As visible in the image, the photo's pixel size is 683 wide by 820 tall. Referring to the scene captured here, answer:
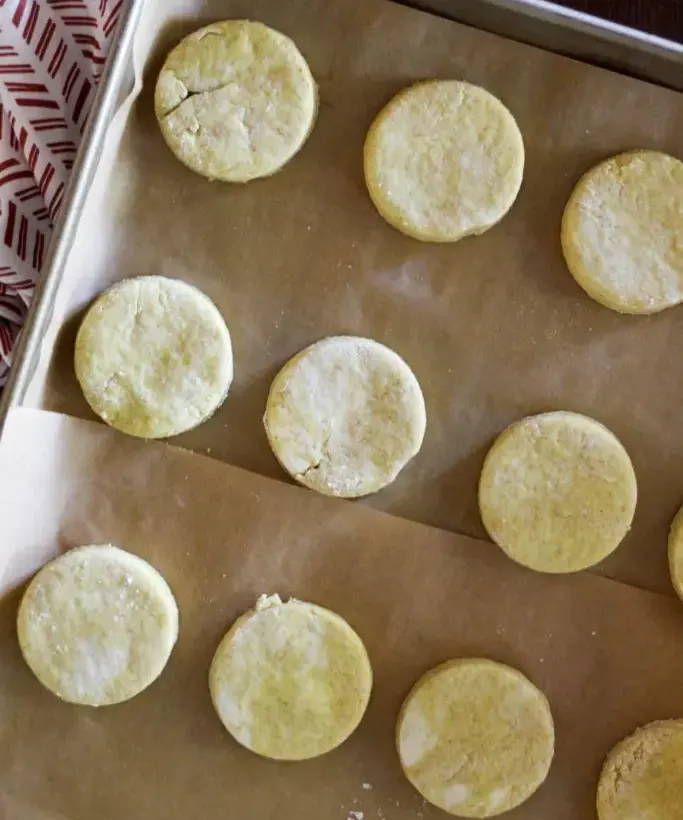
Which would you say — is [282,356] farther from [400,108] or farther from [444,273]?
[400,108]

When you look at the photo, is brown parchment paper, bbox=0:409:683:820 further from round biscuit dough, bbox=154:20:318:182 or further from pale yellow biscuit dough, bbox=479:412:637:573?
round biscuit dough, bbox=154:20:318:182

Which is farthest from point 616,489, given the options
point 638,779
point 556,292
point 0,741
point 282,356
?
point 0,741

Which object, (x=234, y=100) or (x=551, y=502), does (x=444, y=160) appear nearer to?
(x=234, y=100)

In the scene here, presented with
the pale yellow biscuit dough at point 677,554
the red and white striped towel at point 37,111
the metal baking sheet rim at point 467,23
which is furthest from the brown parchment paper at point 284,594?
the red and white striped towel at point 37,111

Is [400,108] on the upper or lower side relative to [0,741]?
upper

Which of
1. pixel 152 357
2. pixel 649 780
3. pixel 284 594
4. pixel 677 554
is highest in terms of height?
pixel 152 357

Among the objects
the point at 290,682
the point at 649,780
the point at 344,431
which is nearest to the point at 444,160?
the point at 344,431
